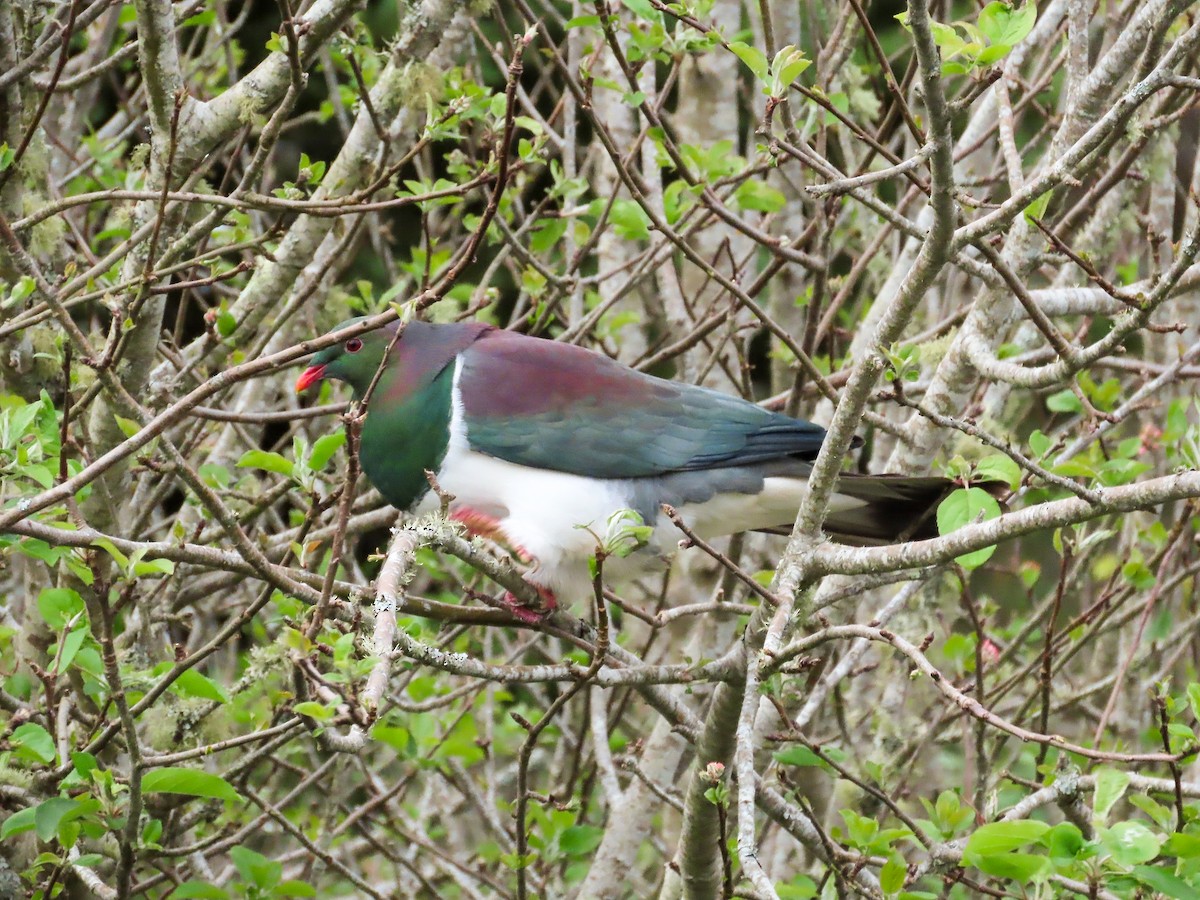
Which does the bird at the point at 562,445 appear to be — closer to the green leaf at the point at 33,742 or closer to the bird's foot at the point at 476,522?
the bird's foot at the point at 476,522

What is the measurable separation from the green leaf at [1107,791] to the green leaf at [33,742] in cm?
170

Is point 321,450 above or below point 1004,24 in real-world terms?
below

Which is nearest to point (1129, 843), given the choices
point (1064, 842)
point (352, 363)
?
point (1064, 842)

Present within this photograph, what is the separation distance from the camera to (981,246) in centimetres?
219

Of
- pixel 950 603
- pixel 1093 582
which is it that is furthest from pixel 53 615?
pixel 1093 582

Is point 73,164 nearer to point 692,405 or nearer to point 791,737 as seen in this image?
point 692,405

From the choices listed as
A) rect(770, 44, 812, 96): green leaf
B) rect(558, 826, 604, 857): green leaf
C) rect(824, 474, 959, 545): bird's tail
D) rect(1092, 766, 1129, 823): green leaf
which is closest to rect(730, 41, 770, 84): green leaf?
rect(770, 44, 812, 96): green leaf

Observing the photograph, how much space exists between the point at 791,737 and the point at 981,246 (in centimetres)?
111

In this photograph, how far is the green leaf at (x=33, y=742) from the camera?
7.74ft

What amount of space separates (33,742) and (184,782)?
0.28m

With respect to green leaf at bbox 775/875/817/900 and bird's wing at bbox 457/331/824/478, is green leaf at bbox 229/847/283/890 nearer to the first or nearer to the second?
green leaf at bbox 775/875/817/900

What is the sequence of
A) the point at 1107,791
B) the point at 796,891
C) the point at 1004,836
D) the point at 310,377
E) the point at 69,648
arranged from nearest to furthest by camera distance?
the point at 1004,836
the point at 1107,791
the point at 69,648
the point at 796,891
the point at 310,377

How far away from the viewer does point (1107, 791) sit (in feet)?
6.62

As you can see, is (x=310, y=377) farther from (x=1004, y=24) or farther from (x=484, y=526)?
(x=1004, y=24)
